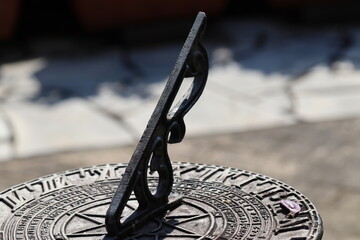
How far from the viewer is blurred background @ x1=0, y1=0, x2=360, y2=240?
4.55 metres

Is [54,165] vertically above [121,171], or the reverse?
[121,171]

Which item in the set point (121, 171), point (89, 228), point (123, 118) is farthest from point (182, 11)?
point (89, 228)

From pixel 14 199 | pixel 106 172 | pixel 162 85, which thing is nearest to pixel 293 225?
pixel 106 172

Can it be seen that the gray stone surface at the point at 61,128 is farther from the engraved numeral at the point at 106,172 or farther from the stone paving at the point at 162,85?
the engraved numeral at the point at 106,172

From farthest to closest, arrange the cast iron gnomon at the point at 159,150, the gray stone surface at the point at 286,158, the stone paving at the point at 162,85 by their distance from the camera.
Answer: the stone paving at the point at 162,85 < the gray stone surface at the point at 286,158 < the cast iron gnomon at the point at 159,150

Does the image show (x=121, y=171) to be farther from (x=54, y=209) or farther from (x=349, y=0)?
(x=349, y=0)

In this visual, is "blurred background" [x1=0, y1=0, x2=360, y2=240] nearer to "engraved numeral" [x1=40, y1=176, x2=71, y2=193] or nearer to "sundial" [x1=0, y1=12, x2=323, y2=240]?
"sundial" [x1=0, y1=12, x2=323, y2=240]

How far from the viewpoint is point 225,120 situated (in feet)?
16.9

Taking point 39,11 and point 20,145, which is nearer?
point 20,145

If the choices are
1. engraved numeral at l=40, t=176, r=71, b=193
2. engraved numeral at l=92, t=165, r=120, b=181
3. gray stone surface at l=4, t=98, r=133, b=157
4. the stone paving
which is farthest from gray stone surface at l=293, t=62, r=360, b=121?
engraved numeral at l=40, t=176, r=71, b=193

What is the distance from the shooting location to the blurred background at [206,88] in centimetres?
455

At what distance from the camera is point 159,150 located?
2209 millimetres

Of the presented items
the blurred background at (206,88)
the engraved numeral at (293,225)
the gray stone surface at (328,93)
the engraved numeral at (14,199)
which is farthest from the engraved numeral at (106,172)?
the gray stone surface at (328,93)

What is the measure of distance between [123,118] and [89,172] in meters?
2.67
